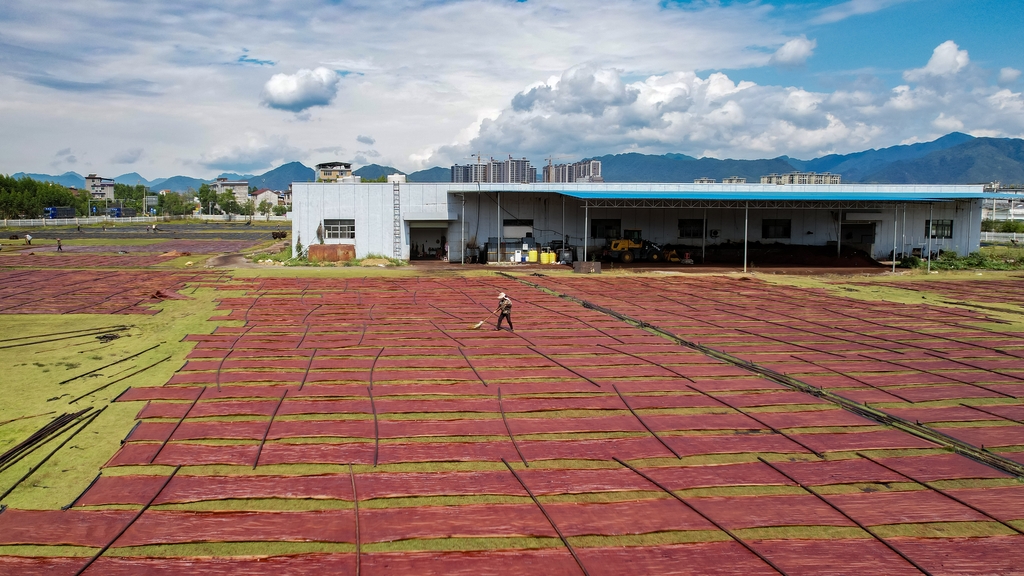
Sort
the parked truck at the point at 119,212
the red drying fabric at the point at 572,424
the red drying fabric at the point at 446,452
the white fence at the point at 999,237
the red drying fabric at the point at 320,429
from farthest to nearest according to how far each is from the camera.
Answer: the parked truck at the point at 119,212
the white fence at the point at 999,237
the red drying fabric at the point at 572,424
the red drying fabric at the point at 320,429
the red drying fabric at the point at 446,452

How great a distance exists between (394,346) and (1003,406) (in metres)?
11.1

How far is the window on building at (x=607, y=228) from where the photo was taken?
35188 mm

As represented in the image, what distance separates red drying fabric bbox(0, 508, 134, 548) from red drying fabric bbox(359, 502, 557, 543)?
2.42 metres

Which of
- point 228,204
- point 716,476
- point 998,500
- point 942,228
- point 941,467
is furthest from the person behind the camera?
point 228,204

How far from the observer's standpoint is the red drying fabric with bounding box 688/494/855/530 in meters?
6.03

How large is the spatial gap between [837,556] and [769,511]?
88 cm

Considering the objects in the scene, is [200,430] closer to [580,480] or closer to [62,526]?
[62,526]

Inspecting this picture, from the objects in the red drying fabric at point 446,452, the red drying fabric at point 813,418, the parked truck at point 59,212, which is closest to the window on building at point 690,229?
the red drying fabric at point 813,418

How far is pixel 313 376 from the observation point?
36.0ft

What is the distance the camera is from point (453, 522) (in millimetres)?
6031

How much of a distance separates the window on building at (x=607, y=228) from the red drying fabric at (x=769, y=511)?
95.7 ft

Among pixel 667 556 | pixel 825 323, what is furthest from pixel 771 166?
pixel 667 556

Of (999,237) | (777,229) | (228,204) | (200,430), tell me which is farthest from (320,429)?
(228,204)

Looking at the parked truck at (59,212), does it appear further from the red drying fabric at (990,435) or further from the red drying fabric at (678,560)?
the red drying fabric at (990,435)
